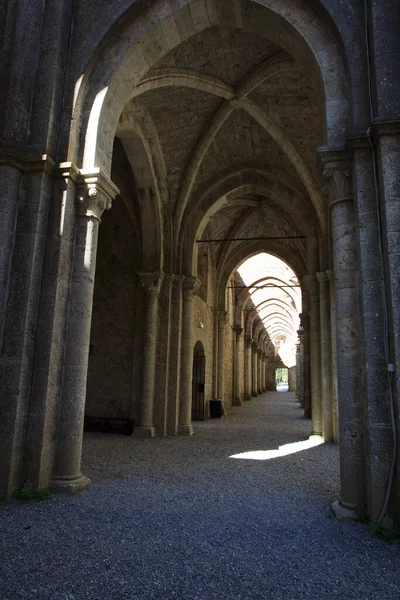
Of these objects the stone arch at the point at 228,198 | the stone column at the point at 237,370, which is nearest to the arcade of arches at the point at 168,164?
the stone arch at the point at 228,198

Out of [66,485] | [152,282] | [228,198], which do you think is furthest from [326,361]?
[66,485]

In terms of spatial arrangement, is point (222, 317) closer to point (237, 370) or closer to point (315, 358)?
point (237, 370)

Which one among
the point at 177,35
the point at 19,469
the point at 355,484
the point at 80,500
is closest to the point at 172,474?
the point at 80,500

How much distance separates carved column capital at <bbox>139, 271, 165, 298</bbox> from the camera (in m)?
10.1

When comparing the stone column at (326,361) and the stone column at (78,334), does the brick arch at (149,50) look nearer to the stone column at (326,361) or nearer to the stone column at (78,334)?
the stone column at (78,334)

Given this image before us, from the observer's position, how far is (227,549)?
316cm

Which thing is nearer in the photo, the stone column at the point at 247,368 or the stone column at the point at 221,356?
the stone column at the point at 221,356

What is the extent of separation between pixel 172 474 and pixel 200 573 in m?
3.11

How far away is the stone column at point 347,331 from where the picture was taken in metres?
4.01

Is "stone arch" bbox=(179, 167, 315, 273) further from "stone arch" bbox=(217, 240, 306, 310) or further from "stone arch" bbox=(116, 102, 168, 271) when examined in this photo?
"stone arch" bbox=(217, 240, 306, 310)

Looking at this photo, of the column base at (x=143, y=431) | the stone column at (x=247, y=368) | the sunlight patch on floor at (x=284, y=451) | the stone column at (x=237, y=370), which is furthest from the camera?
the stone column at (x=247, y=368)

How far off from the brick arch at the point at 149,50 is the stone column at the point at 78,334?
0.43 meters

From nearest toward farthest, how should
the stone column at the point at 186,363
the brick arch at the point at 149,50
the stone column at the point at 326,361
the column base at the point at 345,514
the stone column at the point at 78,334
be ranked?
the column base at the point at 345,514 < the stone column at the point at 78,334 < the brick arch at the point at 149,50 < the stone column at the point at 326,361 < the stone column at the point at 186,363

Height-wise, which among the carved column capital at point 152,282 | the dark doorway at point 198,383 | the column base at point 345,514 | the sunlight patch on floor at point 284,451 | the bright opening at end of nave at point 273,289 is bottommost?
the sunlight patch on floor at point 284,451
